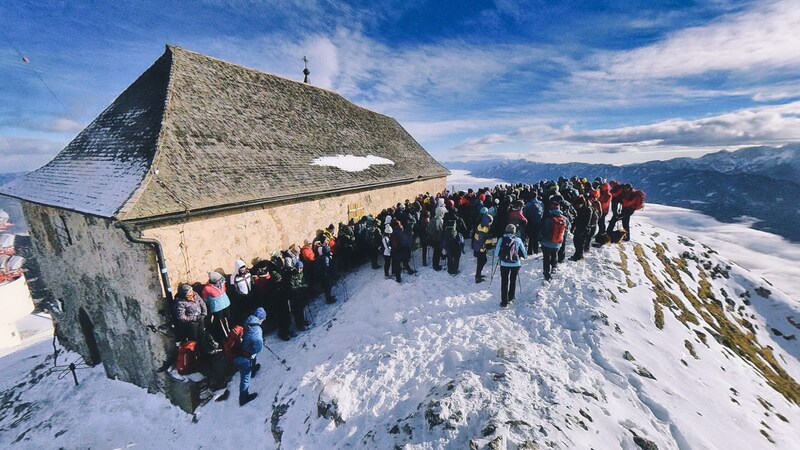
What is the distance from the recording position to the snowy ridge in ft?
18.1

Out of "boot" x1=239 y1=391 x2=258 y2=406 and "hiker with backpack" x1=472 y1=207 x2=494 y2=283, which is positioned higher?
"hiker with backpack" x1=472 y1=207 x2=494 y2=283

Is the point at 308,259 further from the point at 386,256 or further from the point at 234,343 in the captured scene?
the point at 234,343

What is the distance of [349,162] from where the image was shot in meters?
16.5

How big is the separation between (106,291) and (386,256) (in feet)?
29.3

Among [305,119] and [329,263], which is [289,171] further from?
[305,119]

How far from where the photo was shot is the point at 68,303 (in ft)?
39.6

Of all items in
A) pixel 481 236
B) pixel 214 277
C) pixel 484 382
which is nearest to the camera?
pixel 484 382

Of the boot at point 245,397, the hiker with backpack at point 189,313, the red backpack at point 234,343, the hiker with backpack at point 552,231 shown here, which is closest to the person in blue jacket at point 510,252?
the hiker with backpack at point 552,231

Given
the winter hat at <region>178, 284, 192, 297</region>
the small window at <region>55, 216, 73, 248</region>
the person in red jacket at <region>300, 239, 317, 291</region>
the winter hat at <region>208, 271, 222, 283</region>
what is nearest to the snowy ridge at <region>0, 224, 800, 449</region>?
the person in red jacket at <region>300, 239, 317, 291</region>

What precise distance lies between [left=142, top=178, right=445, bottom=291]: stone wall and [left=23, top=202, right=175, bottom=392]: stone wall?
623 mm

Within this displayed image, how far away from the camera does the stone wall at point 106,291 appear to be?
27.7ft

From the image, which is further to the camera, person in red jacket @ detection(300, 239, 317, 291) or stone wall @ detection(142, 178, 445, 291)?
person in red jacket @ detection(300, 239, 317, 291)

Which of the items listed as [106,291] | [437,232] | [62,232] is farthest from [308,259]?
[62,232]

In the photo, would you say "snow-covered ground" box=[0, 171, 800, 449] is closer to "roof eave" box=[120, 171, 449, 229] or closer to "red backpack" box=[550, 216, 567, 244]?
"red backpack" box=[550, 216, 567, 244]
